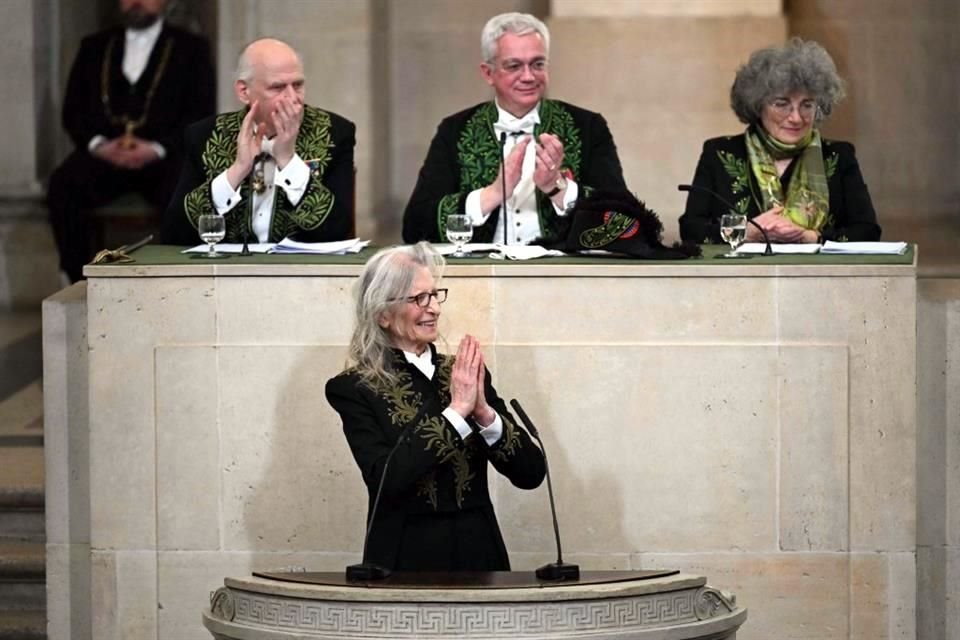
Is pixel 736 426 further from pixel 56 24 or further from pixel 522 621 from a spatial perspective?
pixel 56 24

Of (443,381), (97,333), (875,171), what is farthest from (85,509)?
(875,171)

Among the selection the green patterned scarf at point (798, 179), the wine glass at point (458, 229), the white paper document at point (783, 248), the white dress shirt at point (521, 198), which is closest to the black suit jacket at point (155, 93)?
the white dress shirt at point (521, 198)

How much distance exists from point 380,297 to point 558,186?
5.84 feet

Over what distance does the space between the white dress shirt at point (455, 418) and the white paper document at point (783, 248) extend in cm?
152

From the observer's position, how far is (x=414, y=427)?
6188 mm

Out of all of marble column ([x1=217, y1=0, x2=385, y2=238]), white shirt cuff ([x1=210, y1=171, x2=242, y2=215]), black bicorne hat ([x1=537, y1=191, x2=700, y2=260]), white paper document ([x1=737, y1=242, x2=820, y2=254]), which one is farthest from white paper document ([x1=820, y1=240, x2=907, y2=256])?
marble column ([x1=217, y1=0, x2=385, y2=238])

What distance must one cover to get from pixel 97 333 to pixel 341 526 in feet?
3.21

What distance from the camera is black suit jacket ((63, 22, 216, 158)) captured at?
35.7ft

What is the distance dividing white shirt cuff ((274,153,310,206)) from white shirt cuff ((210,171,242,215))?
0.16 meters

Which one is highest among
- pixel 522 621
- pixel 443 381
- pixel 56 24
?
pixel 56 24

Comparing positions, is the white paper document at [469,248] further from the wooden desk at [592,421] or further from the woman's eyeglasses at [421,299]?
the woman's eyeglasses at [421,299]

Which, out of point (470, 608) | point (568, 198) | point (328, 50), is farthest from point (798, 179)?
point (328, 50)

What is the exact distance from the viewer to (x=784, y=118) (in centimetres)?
823

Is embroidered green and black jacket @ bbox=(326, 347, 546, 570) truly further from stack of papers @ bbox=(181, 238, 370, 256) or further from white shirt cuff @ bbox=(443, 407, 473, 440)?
stack of papers @ bbox=(181, 238, 370, 256)
